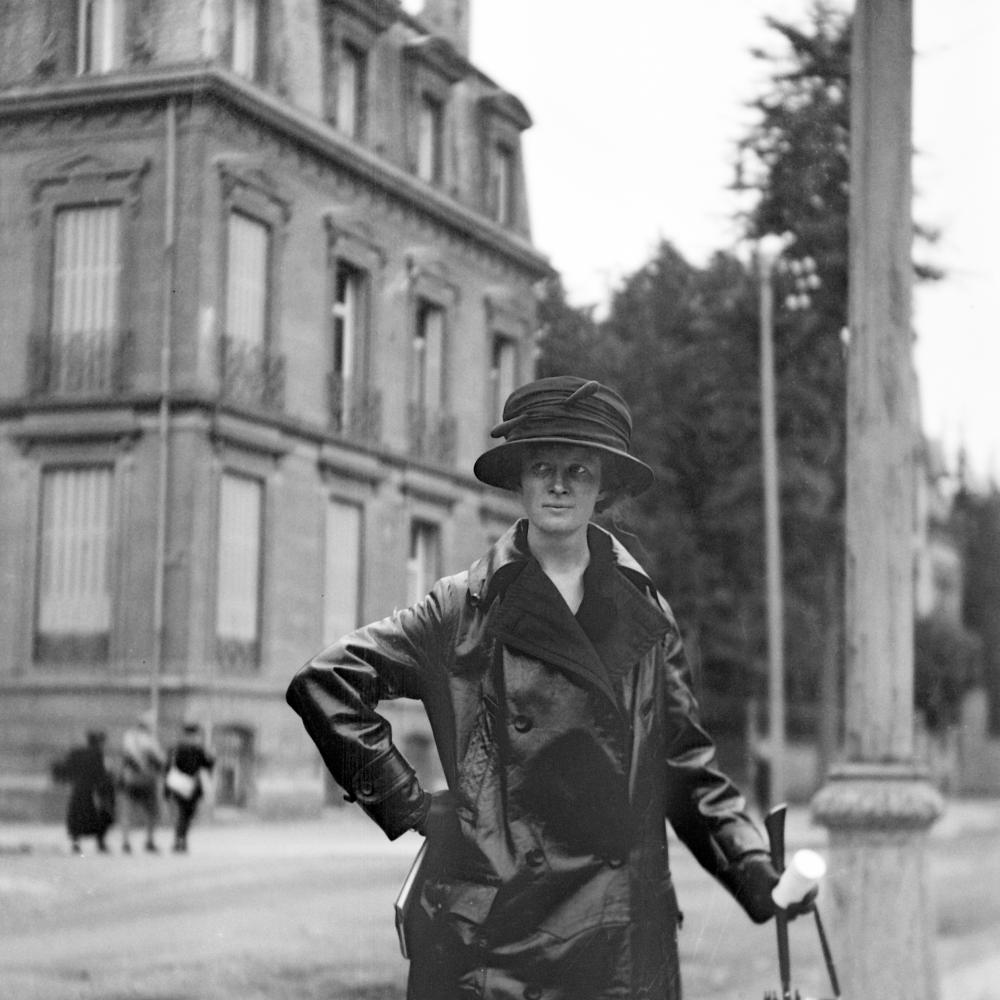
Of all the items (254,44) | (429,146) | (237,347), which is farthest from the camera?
(429,146)

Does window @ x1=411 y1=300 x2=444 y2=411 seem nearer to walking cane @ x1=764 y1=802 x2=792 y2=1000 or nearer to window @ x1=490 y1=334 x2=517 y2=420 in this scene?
window @ x1=490 y1=334 x2=517 y2=420

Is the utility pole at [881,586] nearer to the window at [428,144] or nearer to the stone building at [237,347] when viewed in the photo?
the stone building at [237,347]

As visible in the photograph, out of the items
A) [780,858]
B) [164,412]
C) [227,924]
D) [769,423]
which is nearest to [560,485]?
[780,858]

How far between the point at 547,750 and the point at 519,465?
49cm

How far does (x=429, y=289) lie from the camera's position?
7387 mm

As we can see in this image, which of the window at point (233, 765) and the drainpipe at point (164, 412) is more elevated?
the drainpipe at point (164, 412)

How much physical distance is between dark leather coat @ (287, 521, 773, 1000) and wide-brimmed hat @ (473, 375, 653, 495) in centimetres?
18

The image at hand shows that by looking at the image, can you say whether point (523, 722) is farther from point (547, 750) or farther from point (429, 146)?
point (429, 146)

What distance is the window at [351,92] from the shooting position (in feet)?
22.7

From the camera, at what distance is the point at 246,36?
627cm

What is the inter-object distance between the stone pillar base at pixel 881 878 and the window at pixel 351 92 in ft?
9.96

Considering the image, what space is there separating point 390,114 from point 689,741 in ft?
15.8

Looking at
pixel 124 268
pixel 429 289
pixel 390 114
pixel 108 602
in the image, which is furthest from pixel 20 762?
pixel 390 114

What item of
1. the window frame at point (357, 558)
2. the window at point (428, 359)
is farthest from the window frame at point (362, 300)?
the window frame at point (357, 558)
